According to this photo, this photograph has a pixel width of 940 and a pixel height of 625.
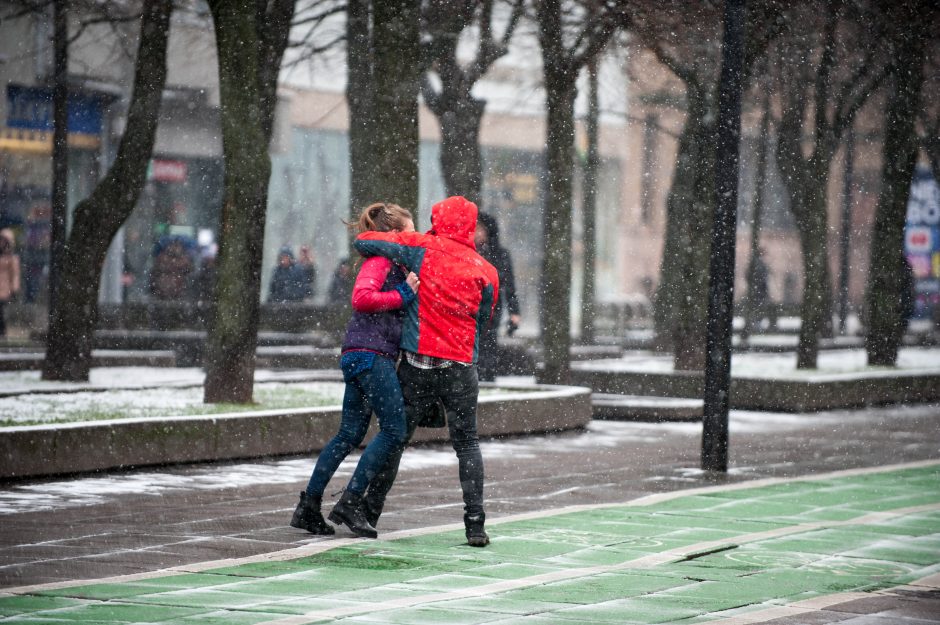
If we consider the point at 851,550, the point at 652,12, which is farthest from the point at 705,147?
the point at 851,550

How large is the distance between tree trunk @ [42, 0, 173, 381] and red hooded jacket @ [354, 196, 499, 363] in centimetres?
932

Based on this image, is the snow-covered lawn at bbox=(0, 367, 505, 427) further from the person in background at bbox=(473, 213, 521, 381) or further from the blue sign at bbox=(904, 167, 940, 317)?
the blue sign at bbox=(904, 167, 940, 317)

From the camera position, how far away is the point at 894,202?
23.8 metres

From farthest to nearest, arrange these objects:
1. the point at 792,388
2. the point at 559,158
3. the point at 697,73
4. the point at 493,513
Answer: the point at 697,73 < the point at 792,388 < the point at 559,158 < the point at 493,513

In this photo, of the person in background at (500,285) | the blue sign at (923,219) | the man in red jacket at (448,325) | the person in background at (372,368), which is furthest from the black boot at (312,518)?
the blue sign at (923,219)

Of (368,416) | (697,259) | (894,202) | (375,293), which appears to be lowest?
(368,416)

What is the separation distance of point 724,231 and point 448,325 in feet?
14.3

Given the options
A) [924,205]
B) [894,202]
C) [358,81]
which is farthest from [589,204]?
[358,81]

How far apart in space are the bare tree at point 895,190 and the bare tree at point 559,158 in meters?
6.02

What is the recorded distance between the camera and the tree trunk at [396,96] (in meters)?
14.7

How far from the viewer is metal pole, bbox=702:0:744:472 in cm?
1231

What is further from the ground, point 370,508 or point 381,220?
point 381,220

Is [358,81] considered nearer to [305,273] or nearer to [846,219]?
[305,273]

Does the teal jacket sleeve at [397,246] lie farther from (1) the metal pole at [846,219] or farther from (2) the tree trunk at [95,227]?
(1) the metal pole at [846,219]
